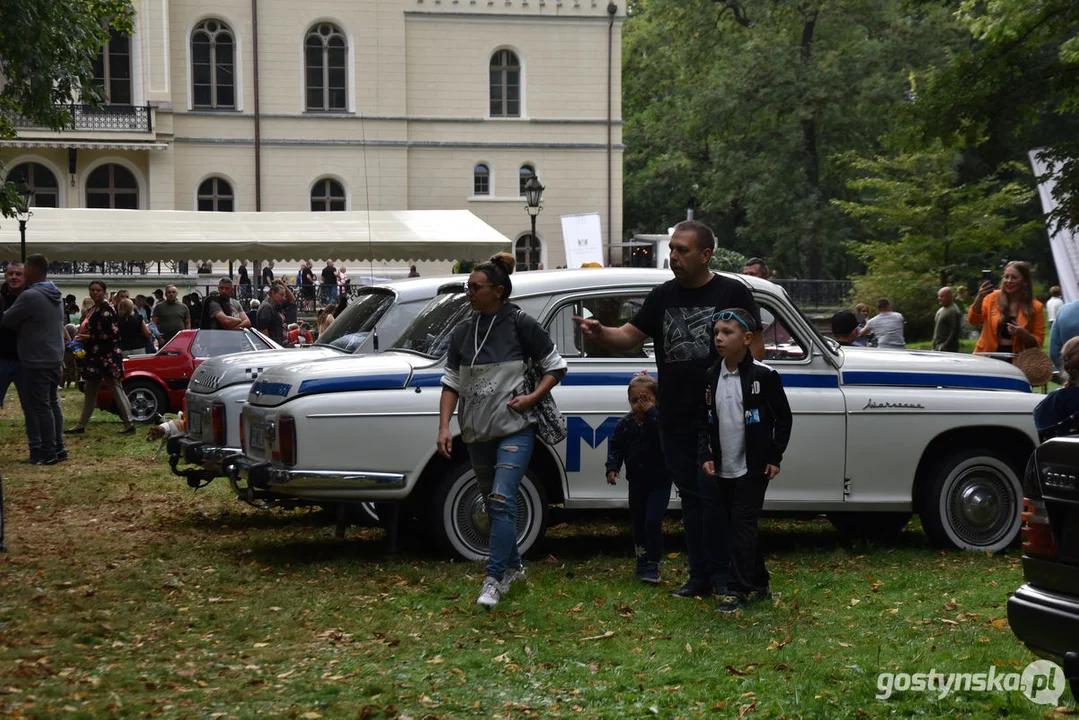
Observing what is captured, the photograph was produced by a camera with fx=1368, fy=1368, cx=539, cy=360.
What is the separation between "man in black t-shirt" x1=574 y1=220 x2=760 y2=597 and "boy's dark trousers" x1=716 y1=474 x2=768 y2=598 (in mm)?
56

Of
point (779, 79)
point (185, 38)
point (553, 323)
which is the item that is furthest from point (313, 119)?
point (553, 323)

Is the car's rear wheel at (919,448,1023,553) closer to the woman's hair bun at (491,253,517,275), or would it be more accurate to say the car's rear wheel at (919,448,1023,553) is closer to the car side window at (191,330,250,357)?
the woman's hair bun at (491,253,517,275)

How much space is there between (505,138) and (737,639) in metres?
44.3

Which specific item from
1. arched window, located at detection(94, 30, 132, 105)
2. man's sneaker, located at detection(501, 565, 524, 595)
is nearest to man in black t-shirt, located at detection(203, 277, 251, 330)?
man's sneaker, located at detection(501, 565, 524, 595)

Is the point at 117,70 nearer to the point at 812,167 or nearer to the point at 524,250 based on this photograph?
the point at 524,250

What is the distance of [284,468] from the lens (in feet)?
26.5

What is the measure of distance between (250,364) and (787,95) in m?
42.3

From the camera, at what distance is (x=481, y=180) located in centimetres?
5028

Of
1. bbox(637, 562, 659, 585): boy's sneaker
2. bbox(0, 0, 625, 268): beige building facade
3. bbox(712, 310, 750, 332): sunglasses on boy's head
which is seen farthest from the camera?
bbox(0, 0, 625, 268): beige building facade

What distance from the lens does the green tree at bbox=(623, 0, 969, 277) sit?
1948 inches

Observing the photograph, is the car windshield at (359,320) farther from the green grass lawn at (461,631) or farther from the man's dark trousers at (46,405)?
the man's dark trousers at (46,405)

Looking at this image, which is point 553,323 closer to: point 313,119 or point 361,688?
point 361,688

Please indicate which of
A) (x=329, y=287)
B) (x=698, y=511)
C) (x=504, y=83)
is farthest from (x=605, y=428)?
(x=504, y=83)

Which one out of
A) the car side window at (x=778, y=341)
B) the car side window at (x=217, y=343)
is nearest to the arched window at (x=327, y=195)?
the car side window at (x=217, y=343)
